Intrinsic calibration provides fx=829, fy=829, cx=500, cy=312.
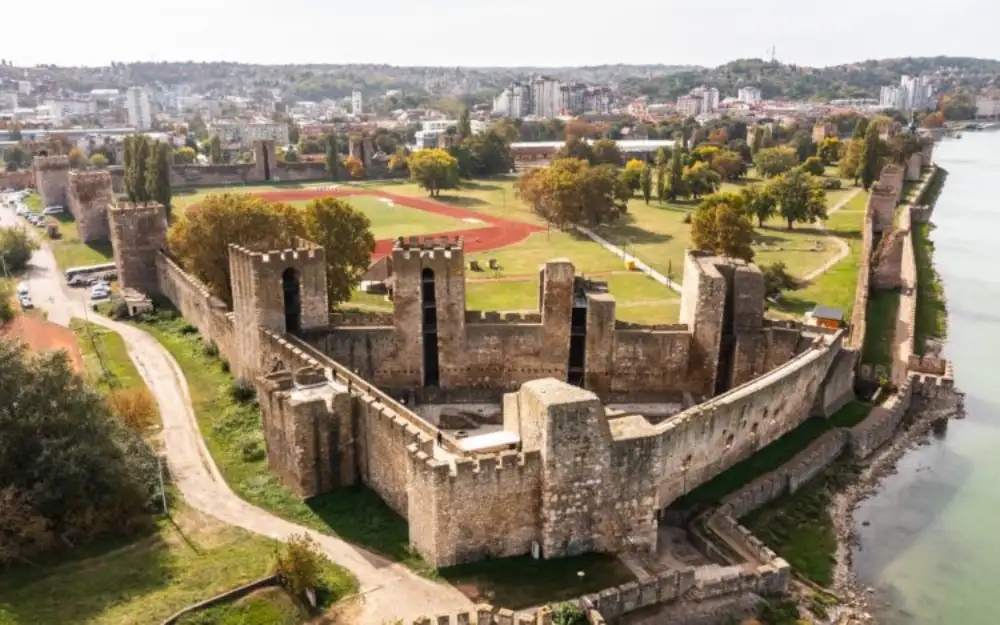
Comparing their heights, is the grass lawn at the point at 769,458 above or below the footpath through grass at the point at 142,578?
below

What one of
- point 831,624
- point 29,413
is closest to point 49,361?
point 29,413

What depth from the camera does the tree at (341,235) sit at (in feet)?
139

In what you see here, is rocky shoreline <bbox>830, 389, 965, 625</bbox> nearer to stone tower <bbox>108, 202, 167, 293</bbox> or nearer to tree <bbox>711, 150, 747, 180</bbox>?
stone tower <bbox>108, 202, 167, 293</bbox>

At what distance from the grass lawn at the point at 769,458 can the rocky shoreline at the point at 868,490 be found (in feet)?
5.90

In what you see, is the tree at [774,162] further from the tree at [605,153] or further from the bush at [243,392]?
the bush at [243,392]

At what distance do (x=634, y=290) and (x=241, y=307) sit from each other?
84.2ft

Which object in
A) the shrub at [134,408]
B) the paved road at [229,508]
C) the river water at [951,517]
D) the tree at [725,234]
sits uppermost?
the tree at [725,234]

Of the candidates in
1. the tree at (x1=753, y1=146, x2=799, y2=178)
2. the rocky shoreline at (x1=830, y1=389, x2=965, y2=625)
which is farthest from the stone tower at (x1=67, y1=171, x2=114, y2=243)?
the tree at (x1=753, y1=146, x2=799, y2=178)

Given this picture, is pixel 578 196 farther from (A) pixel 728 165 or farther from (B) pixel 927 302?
(A) pixel 728 165

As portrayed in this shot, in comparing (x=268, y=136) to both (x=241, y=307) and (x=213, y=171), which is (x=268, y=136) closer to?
(x=213, y=171)

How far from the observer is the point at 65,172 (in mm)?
74938

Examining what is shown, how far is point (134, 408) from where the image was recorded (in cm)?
2830

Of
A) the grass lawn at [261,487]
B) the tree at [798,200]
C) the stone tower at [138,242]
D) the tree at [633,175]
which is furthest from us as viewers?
the tree at [633,175]

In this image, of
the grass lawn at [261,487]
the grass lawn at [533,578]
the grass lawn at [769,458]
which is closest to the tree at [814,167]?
the grass lawn at [769,458]
